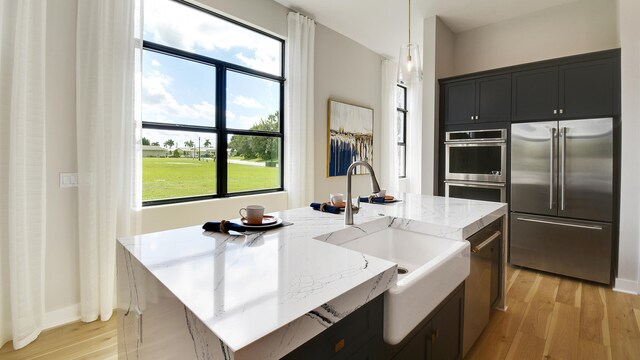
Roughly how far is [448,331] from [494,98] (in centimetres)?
306

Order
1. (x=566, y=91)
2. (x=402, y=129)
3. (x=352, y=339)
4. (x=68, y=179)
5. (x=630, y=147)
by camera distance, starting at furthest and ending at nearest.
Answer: (x=402, y=129), (x=566, y=91), (x=630, y=147), (x=68, y=179), (x=352, y=339)

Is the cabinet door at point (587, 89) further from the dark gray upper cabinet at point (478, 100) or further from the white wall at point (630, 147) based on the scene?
the dark gray upper cabinet at point (478, 100)

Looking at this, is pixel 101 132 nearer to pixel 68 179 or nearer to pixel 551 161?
pixel 68 179

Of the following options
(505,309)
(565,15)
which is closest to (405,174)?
(565,15)

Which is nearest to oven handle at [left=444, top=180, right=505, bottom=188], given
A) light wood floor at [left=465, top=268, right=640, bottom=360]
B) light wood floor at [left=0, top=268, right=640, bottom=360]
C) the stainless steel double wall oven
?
the stainless steel double wall oven

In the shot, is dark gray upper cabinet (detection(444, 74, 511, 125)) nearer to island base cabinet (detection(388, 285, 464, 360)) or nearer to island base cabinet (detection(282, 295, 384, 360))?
island base cabinet (detection(388, 285, 464, 360))

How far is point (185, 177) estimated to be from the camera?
3.04 m

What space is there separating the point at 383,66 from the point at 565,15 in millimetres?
2498

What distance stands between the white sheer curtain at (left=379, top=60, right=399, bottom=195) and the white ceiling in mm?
960

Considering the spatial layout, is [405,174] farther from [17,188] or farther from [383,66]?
[17,188]

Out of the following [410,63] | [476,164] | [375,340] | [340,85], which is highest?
[340,85]

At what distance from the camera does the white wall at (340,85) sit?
4184 mm

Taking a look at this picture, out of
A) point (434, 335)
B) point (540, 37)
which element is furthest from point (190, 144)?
point (540, 37)

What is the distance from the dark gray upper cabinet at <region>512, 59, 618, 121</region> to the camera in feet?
9.54
